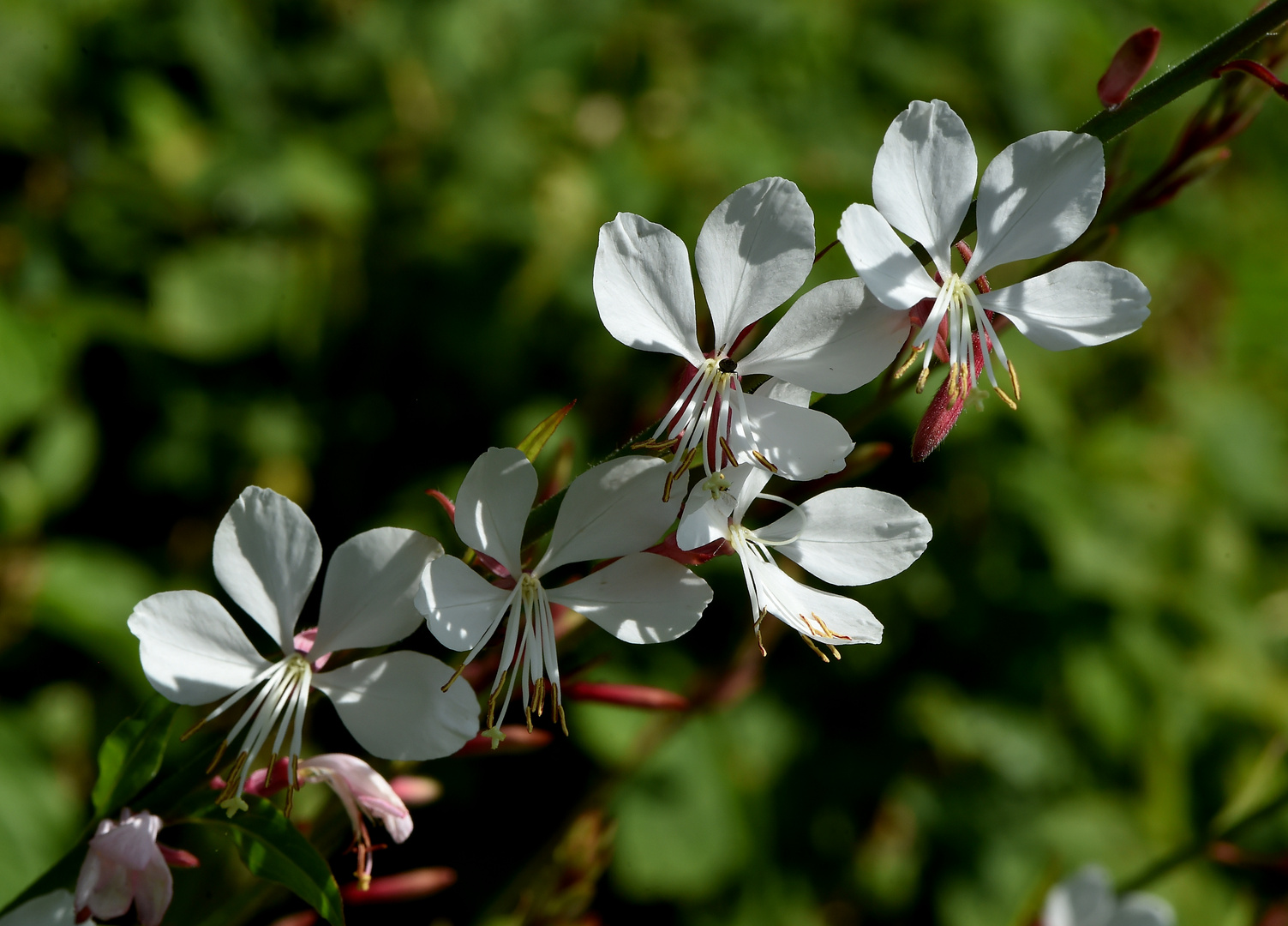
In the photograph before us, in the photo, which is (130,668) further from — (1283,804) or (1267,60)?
(1267,60)

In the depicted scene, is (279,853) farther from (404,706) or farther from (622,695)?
(622,695)

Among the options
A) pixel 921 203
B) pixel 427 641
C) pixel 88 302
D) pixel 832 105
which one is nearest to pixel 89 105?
pixel 88 302

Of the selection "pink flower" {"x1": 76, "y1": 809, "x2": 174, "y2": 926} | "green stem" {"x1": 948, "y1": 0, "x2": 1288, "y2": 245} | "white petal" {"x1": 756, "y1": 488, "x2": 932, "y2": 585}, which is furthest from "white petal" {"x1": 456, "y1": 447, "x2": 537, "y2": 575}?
"green stem" {"x1": 948, "y1": 0, "x2": 1288, "y2": 245}

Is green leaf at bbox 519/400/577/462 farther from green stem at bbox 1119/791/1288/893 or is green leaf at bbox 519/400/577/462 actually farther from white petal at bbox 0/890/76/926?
green stem at bbox 1119/791/1288/893

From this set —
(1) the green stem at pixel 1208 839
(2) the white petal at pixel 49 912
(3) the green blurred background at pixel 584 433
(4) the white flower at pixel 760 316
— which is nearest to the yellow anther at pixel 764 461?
(4) the white flower at pixel 760 316

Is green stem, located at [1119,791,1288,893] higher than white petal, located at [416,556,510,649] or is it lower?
lower

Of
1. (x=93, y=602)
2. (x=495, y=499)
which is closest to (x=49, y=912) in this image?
(x=495, y=499)
